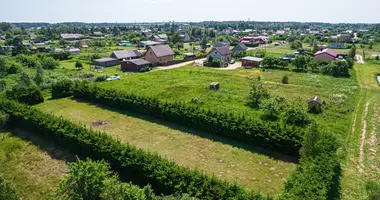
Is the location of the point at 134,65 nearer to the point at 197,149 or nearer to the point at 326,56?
the point at 197,149

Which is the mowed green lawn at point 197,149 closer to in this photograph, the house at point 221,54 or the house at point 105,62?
the house at point 105,62

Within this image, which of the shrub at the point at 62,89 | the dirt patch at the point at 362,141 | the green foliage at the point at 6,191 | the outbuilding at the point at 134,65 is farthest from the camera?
the outbuilding at the point at 134,65

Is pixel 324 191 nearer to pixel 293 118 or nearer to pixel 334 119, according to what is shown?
pixel 293 118

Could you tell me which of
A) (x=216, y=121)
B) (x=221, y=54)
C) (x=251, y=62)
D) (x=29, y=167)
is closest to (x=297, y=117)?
(x=216, y=121)

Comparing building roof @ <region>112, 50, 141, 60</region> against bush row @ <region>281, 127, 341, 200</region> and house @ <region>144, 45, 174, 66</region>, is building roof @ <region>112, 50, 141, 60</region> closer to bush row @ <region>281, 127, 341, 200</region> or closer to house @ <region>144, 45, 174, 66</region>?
house @ <region>144, 45, 174, 66</region>

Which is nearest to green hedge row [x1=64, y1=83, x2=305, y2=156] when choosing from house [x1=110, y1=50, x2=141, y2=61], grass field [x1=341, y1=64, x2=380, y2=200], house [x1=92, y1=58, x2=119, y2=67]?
grass field [x1=341, y1=64, x2=380, y2=200]

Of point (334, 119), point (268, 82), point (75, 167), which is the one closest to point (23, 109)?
point (75, 167)

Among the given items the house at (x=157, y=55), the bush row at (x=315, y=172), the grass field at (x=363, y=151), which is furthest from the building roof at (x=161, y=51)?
the bush row at (x=315, y=172)
